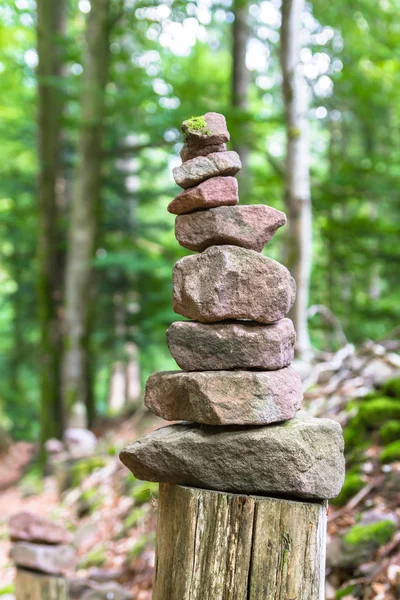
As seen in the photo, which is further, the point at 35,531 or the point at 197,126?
the point at 35,531

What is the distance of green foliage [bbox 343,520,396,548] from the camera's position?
14.0ft

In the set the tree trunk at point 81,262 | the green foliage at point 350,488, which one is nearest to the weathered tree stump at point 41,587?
the green foliage at point 350,488

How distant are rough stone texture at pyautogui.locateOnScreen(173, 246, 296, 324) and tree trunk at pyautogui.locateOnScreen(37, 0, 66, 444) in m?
10.2

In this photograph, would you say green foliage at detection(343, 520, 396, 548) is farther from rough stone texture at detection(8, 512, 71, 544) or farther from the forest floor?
rough stone texture at detection(8, 512, 71, 544)

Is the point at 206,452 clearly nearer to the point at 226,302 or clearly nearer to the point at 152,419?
the point at 226,302

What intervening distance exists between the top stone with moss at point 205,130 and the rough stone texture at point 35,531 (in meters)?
3.41

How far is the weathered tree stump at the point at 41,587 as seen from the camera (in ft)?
14.7

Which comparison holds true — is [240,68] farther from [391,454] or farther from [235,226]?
[235,226]

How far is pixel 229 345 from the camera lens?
280 centimetres

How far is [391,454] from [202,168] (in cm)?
Result: 347

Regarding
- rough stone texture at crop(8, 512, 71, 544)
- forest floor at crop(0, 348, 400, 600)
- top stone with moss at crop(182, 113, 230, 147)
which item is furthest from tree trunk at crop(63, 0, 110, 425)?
top stone with moss at crop(182, 113, 230, 147)

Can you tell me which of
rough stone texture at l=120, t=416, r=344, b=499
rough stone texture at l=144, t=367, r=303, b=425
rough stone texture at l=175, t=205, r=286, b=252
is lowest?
rough stone texture at l=120, t=416, r=344, b=499

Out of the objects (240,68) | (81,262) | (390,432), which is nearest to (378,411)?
(390,432)

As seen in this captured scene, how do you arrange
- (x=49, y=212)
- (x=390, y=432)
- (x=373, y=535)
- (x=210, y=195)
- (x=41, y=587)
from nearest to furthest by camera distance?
(x=210, y=195) → (x=373, y=535) → (x=41, y=587) → (x=390, y=432) → (x=49, y=212)
